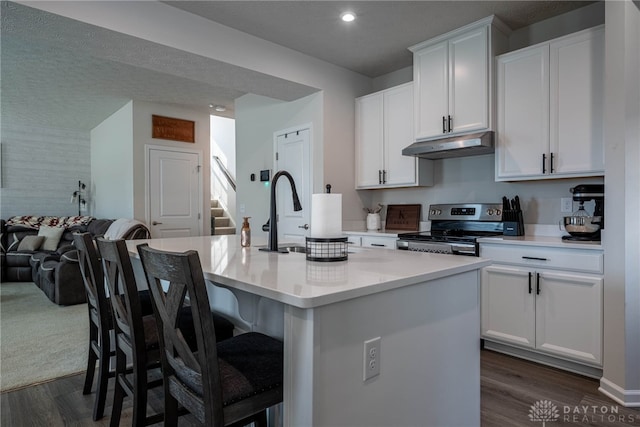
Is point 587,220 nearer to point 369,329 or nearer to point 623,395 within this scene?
point 623,395

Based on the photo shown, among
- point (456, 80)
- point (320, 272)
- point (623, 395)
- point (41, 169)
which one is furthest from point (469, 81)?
point (41, 169)

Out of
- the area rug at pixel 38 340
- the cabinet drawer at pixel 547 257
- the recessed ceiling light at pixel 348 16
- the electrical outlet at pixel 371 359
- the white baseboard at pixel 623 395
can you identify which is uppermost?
the recessed ceiling light at pixel 348 16

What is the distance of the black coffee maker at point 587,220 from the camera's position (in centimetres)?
258

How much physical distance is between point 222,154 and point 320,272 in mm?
7729

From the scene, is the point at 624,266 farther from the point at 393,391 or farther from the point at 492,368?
the point at 393,391

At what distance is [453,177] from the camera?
12.3ft

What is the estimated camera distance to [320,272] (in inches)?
53.4

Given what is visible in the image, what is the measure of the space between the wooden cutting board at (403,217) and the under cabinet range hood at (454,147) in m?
0.64

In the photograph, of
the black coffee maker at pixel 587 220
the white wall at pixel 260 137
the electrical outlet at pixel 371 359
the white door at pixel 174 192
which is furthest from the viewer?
the white door at pixel 174 192

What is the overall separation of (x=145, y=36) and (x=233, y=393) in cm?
269

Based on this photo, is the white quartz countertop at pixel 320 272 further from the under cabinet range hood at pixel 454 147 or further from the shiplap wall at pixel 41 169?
the shiplap wall at pixel 41 169

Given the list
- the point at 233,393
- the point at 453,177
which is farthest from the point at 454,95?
the point at 233,393

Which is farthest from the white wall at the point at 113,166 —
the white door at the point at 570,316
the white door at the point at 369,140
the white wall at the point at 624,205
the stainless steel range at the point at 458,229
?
the white wall at the point at 624,205

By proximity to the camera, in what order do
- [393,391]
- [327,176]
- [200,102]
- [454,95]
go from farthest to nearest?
[200,102] < [327,176] < [454,95] < [393,391]
